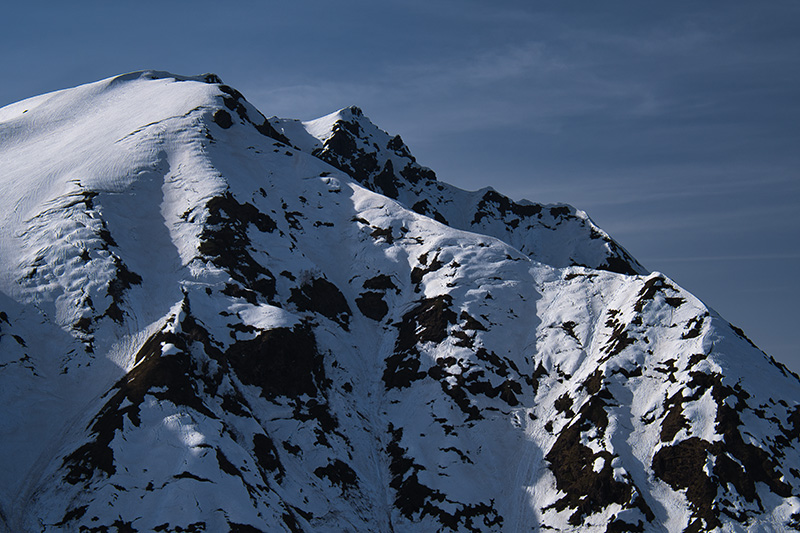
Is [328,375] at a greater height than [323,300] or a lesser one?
lesser

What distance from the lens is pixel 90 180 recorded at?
3344 inches

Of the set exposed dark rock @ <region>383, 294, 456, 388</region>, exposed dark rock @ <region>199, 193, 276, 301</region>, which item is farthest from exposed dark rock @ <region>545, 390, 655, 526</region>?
exposed dark rock @ <region>199, 193, 276, 301</region>

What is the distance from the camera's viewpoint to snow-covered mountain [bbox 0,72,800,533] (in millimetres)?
52438

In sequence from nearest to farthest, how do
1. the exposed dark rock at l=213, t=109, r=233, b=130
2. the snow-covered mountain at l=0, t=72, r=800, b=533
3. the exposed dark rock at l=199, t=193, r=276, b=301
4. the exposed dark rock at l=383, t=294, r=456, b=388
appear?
the snow-covered mountain at l=0, t=72, r=800, b=533 < the exposed dark rock at l=383, t=294, r=456, b=388 < the exposed dark rock at l=199, t=193, r=276, b=301 < the exposed dark rock at l=213, t=109, r=233, b=130

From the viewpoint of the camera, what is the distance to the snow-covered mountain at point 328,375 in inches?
2064

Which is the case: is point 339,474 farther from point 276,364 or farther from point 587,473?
point 587,473

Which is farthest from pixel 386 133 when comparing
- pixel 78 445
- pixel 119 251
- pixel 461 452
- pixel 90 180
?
pixel 78 445

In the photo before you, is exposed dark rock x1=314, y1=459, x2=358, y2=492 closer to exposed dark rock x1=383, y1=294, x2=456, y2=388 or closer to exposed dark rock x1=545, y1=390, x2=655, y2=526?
exposed dark rock x1=383, y1=294, x2=456, y2=388

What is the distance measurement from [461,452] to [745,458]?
24087 millimetres

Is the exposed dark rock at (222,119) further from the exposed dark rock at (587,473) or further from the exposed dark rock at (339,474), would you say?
the exposed dark rock at (587,473)

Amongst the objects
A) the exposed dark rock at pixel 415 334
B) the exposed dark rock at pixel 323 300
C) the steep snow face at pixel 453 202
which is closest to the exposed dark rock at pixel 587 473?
the exposed dark rock at pixel 415 334

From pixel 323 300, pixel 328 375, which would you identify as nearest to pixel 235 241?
pixel 323 300

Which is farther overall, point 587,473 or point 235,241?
point 235,241

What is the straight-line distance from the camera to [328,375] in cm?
7050
